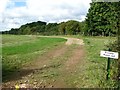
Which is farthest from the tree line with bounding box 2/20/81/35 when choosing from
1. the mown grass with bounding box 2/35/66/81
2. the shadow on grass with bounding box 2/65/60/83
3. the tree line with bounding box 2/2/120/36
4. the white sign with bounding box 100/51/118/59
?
the white sign with bounding box 100/51/118/59

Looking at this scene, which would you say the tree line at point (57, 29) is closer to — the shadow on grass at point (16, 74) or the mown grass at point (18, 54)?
the mown grass at point (18, 54)

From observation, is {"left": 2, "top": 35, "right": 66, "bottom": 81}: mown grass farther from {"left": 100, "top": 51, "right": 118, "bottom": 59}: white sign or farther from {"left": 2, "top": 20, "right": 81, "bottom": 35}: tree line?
{"left": 2, "top": 20, "right": 81, "bottom": 35}: tree line

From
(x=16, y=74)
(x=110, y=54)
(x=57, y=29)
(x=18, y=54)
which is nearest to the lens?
(x=110, y=54)

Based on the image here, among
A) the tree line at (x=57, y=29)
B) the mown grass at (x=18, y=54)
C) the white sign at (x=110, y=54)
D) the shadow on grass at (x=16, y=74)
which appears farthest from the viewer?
the tree line at (x=57, y=29)

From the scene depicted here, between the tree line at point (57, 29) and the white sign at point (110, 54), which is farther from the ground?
the white sign at point (110, 54)

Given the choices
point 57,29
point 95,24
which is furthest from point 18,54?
point 57,29

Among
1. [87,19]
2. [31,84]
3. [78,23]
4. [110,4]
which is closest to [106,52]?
[110,4]

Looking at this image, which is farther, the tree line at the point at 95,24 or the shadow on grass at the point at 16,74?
the shadow on grass at the point at 16,74

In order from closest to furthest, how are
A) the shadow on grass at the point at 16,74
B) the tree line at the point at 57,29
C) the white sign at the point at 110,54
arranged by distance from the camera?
the white sign at the point at 110,54 → the shadow on grass at the point at 16,74 → the tree line at the point at 57,29

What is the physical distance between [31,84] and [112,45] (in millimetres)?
3400

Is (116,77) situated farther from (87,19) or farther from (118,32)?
(87,19)

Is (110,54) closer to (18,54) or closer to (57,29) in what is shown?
(18,54)

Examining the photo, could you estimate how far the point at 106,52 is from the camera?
36.8 feet

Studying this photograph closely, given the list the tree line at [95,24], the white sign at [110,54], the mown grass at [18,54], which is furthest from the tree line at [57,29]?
the white sign at [110,54]
